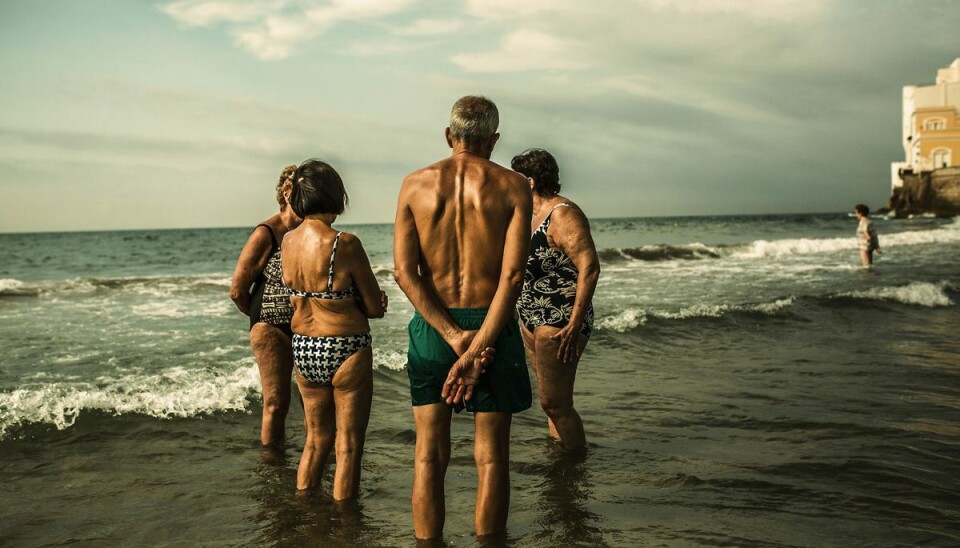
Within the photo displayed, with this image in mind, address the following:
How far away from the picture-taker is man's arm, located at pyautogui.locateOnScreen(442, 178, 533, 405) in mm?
3072

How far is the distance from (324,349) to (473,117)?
4.81ft

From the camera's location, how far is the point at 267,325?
189 inches

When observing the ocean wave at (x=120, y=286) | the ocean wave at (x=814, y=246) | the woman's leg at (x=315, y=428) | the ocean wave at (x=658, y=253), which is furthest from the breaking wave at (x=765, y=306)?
the ocean wave at (x=814, y=246)

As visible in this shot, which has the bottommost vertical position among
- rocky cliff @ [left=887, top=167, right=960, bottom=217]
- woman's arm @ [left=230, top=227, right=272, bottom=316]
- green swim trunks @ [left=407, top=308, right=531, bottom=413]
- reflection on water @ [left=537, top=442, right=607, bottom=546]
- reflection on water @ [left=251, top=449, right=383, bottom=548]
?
reflection on water @ [left=537, top=442, right=607, bottom=546]

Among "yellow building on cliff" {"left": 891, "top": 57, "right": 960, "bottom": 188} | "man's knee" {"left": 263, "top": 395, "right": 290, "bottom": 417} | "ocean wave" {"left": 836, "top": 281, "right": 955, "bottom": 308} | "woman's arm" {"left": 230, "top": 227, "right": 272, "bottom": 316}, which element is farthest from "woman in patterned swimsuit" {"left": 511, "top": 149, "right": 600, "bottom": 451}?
"yellow building on cliff" {"left": 891, "top": 57, "right": 960, "bottom": 188}

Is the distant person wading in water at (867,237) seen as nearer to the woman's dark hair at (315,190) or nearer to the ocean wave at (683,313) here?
the ocean wave at (683,313)

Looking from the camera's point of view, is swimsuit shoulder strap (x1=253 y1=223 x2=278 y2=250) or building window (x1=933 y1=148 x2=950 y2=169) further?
building window (x1=933 y1=148 x2=950 y2=169)

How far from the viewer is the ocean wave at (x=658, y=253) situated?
28469 millimetres

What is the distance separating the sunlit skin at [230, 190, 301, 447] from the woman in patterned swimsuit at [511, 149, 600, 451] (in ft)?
5.29

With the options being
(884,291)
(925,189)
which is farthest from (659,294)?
(925,189)

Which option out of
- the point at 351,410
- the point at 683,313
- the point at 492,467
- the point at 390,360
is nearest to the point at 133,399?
the point at 390,360

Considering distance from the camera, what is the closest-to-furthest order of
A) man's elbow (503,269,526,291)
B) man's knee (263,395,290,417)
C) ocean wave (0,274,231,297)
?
man's elbow (503,269,526,291) < man's knee (263,395,290,417) < ocean wave (0,274,231,297)

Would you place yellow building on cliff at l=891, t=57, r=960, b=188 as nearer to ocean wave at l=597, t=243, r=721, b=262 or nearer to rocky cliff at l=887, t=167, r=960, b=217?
rocky cliff at l=887, t=167, r=960, b=217

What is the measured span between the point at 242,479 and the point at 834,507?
367 centimetres
